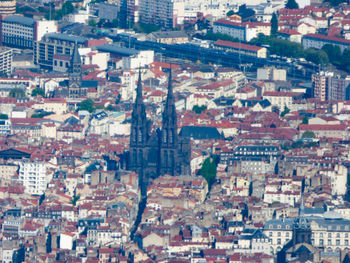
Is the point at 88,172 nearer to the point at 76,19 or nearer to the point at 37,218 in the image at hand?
the point at 37,218

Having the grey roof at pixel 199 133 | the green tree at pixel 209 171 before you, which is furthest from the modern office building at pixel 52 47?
the green tree at pixel 209 171

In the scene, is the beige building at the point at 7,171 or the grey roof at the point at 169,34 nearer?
the beige building at the point at 7,171

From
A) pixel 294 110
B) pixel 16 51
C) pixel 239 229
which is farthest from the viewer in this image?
pixel 16 51

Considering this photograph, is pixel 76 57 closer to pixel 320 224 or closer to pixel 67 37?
pixel 67 37

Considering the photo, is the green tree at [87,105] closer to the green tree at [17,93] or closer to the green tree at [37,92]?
the green tree at [17,93]

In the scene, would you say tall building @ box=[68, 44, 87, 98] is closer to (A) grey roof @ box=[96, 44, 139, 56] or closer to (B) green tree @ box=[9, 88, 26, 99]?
(B) green tree @ box=[9, 88, 26, 99]

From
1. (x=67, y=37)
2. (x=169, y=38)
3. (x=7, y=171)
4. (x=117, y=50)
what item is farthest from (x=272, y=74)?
(x=7, y=171)

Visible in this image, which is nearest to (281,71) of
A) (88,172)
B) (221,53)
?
(221,53)
